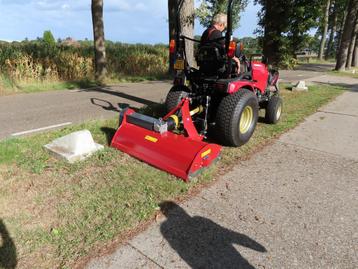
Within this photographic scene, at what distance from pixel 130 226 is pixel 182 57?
9.67ft

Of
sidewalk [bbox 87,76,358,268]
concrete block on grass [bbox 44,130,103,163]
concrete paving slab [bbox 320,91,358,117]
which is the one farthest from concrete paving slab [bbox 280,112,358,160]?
concrete block on grass [bbox 44,130,103,163]

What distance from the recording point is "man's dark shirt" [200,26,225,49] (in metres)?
4.31

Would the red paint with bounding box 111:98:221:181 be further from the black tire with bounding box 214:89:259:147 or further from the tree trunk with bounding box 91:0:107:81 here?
the tree trunk with bounding box 91:0:107:81

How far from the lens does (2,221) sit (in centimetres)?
271

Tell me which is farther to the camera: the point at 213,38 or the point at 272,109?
the point at 272,109

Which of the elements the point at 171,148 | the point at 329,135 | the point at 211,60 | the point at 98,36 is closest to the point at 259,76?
the point at 211,60

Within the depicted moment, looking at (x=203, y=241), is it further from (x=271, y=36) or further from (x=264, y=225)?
(x=271, y=36)

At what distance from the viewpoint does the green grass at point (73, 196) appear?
2.49 m

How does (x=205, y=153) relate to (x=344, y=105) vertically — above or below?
above

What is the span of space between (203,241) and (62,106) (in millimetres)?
6018

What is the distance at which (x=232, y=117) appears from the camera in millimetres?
4160

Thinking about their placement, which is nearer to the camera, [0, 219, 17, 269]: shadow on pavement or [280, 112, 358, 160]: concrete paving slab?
[0, 219, 17, 269]: shadow on pavement

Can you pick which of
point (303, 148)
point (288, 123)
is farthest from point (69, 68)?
point (303, 148)

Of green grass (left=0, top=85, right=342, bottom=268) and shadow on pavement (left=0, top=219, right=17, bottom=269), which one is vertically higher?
green grass (left=0, top=85, right=342, bottom=268)
